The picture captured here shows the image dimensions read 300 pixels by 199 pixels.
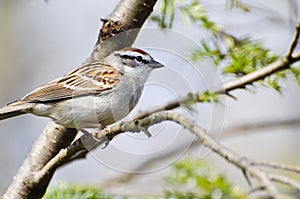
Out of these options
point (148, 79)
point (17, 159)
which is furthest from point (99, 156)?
point (17, 159)

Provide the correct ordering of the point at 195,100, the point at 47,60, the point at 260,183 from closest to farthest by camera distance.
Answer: the point at 260,183
the point at 195,100
the point at 47,60

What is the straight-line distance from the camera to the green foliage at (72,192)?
1543mm

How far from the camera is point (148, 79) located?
5.63ft

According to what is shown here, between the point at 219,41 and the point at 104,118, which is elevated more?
the point at 219,41

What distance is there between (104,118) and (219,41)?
1.25ft

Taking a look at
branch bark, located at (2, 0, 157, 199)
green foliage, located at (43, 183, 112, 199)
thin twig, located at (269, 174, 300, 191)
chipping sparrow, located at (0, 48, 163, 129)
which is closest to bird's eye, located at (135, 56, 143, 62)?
chipping sparrow, located at (0, 48, 163, 129)

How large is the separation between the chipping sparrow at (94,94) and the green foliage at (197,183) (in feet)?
0.70

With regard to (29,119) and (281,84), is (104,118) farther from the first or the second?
(29,119)

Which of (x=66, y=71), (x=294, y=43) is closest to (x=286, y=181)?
(x=294, y=43)

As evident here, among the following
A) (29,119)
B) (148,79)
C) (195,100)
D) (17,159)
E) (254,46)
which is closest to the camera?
(195,100)

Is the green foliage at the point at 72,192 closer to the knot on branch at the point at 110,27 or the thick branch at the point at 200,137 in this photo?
the thick branch at the point at 200,137

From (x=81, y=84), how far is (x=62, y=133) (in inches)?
13.7

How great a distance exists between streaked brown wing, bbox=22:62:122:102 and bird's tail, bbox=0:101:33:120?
0.07ft

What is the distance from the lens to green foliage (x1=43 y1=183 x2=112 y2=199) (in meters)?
1.54
